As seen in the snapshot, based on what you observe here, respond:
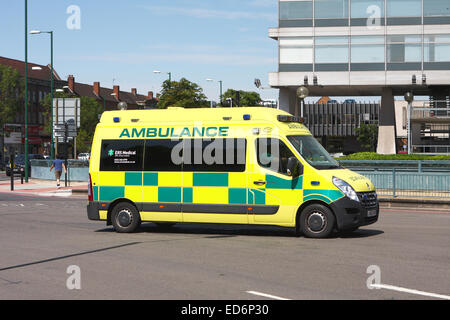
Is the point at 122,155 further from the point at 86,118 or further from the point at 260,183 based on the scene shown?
the point at 86,118

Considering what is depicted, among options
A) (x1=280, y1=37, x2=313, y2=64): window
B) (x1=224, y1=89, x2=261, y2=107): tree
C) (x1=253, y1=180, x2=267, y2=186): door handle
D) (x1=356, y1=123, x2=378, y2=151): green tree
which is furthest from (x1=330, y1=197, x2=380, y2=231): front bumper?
(x1=356, y1=123, x2=378, y2=151): green tree

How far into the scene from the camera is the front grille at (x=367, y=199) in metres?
12.3

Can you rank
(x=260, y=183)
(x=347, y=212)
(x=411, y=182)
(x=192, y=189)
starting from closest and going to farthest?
(x=347, y=212) < (x=260, y=183) < (x=192, y=189) < (x=411, y=182)

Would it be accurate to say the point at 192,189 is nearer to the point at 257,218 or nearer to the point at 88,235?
the point at 257,218

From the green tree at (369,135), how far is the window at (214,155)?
82.1 m

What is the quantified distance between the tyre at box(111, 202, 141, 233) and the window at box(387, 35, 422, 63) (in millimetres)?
33691

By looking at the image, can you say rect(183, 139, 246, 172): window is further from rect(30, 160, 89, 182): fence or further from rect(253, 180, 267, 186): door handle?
rect(30, 160, 89, 182): fence

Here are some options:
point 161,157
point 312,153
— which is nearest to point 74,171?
point 161,157

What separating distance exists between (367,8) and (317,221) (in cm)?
3457

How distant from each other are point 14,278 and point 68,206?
13703 mm

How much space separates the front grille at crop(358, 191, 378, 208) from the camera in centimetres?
1227

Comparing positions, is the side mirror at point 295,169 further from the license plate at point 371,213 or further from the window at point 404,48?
the window at point 404,48

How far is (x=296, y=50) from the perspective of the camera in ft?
149
